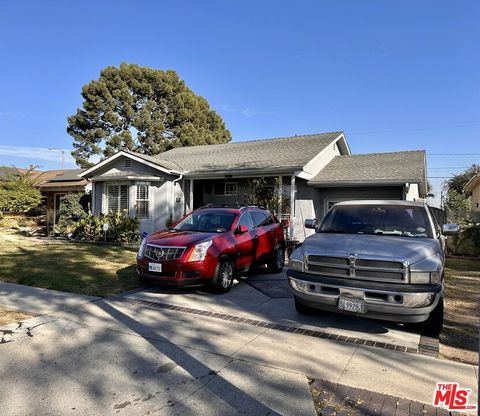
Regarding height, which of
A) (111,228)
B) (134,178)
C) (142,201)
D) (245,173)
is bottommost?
(111,228)

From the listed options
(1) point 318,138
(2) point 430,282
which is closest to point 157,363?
(2) point 430,282

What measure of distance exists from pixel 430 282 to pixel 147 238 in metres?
5.31

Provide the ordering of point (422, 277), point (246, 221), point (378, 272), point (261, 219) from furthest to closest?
point (261, 219), point (246, 221), point (378, 272), point (422, 277)

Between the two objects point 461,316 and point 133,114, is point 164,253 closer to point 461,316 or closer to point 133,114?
point 461,316

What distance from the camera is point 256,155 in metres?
17.9

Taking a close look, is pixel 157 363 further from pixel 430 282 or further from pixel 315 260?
pixel 430 282

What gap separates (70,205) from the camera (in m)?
18.9

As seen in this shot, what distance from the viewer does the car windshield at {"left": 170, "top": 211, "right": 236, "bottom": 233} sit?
26.9 feet

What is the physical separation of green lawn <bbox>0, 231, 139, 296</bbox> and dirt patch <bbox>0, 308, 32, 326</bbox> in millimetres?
1471

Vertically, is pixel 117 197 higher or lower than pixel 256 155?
lower

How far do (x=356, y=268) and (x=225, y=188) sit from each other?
13920mm

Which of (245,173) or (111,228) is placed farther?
(245,173)

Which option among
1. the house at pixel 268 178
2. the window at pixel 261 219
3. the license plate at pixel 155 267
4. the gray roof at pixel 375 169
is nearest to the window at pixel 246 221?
the window at pixel 261 219

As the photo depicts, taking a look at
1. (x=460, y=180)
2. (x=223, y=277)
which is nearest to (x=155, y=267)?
(x=223, y=277)
